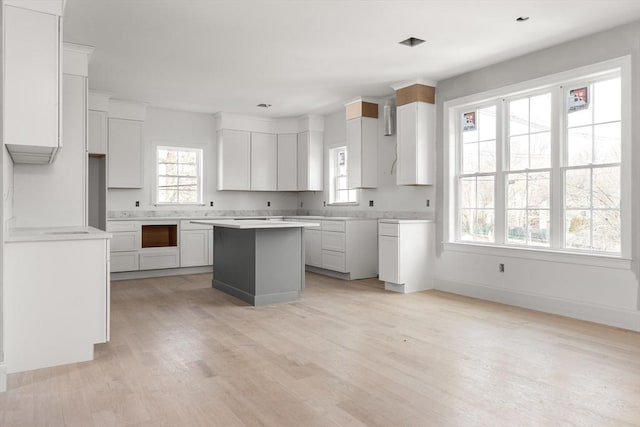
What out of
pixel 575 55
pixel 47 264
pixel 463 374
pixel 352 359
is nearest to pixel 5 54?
pixel 47 264

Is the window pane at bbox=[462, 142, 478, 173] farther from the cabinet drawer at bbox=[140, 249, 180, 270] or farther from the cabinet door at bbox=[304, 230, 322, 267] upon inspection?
the cabinet drawer at bbox=[140, 249, 180, 270]

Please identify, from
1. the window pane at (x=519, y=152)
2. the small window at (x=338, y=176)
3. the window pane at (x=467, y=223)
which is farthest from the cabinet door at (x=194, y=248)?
the window pane at (x=519, y=152)

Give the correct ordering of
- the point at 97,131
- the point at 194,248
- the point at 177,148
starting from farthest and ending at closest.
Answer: the point at 177,148 → the point at 194,248 → the point at 97,131

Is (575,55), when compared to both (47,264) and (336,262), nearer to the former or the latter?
(336,262)

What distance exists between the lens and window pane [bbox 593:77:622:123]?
423 cm

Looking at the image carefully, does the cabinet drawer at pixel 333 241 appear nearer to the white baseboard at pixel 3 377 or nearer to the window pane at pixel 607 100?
the window pane at pixel 607 100

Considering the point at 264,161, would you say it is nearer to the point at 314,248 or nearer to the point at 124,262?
the point at 314,248

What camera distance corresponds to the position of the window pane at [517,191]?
16.6ft

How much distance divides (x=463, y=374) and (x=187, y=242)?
538cm

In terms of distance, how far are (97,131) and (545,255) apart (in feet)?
20.1

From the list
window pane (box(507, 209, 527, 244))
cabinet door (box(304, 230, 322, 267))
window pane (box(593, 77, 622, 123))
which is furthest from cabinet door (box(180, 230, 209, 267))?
window pane (box(593, 77, 622, 123))

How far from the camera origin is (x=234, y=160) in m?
8.00

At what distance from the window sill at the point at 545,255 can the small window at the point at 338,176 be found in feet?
8.31

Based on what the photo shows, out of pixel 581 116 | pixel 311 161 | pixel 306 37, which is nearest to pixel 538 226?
pixel 581 116
